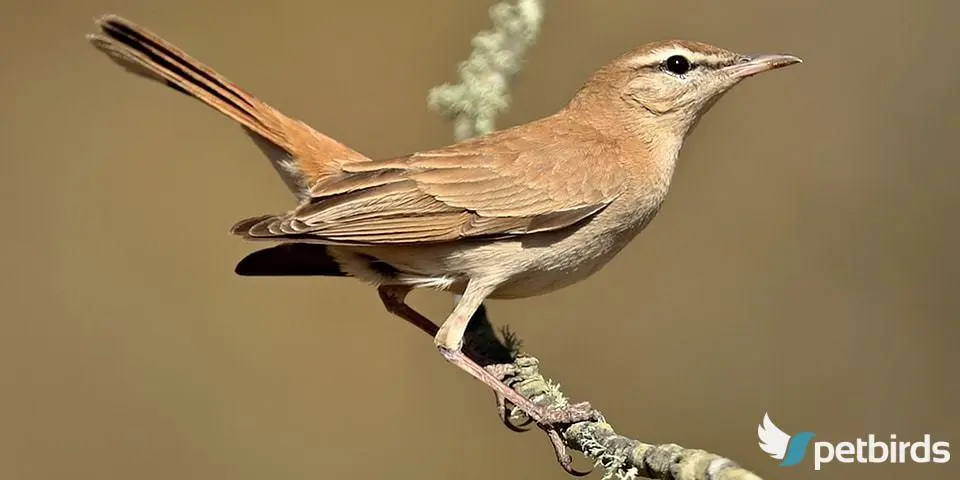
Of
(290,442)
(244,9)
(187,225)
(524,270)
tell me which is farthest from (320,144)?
(244,9)

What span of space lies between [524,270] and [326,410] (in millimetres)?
3024

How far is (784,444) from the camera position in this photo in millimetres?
5082

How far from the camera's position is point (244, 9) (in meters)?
7.90

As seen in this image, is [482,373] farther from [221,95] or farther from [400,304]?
[221,95]

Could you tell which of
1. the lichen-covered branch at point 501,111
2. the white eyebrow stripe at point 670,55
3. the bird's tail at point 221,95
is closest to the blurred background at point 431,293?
the lichen-covered branch at point 501,111

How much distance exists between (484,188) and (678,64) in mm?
838

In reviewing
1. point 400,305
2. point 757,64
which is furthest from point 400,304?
point 757,64

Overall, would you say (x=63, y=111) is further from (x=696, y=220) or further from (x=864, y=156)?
(x=864, y=156)

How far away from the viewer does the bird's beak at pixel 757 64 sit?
14.0ft

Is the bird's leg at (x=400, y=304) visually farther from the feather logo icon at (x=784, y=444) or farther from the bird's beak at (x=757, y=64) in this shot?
the bird's beak at (x=757, y=64)

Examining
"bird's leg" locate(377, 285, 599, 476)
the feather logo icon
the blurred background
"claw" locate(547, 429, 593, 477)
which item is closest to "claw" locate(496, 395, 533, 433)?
"bird's leg" locate(377, 285, 599, 476)

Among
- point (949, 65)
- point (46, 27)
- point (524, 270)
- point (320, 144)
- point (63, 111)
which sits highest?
point (949, 65)

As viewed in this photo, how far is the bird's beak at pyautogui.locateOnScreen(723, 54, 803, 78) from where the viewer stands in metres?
4.27

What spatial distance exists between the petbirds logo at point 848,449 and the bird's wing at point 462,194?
1.46 m
